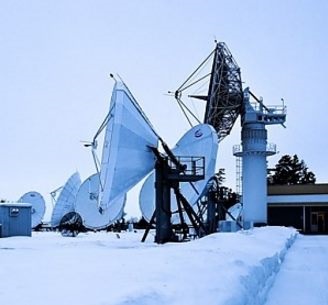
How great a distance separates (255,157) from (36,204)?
19.8m

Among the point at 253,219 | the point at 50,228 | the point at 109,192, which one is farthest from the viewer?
the point at 50,228

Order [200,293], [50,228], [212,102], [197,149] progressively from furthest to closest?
[50,228], [212,102], [197,149], [200,293]

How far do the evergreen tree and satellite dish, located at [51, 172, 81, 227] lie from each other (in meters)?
50.0

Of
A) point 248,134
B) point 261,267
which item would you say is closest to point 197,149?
point 248,134

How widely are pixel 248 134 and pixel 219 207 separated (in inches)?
261

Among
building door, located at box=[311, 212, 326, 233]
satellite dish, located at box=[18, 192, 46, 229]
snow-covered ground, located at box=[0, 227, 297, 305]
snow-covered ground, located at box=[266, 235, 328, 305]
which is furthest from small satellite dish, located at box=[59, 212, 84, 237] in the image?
snow-covered ground, located at box=[0, 227, 297, 305]

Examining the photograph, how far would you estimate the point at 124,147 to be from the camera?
2386cm

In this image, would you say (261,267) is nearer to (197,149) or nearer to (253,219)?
(197,149)

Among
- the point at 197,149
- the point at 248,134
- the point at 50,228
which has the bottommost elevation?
the point at 50,228

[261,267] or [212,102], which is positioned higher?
[212,102]

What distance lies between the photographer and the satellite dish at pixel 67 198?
46562 millimetres

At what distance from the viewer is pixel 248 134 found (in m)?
43.1

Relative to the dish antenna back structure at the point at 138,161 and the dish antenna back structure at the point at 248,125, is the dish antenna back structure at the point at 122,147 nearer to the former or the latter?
the dish antenna back structure at the point at 138,161

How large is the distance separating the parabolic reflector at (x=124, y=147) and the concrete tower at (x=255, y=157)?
703 inches
